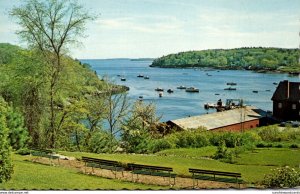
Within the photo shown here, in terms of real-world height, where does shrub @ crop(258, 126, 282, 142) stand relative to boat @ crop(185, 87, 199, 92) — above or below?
below

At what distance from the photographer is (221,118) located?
9.80 metres

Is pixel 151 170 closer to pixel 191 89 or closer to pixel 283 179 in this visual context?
pixel 191 89

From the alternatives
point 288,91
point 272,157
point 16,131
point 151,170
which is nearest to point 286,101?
point 288,91

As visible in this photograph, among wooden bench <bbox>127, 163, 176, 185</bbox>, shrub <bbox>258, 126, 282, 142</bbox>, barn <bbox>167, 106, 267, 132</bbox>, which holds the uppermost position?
barn <bbox>167, 106, 267, 132</bbox>

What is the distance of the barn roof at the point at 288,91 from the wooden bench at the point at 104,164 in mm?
2644

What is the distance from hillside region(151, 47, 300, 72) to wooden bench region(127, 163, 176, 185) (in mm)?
1642

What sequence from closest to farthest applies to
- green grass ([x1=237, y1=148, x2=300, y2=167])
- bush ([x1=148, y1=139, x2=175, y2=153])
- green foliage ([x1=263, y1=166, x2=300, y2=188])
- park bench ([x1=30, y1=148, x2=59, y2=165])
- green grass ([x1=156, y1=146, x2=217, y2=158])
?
green foliage ([x1=263, y1=166, x2=300, y2=188]), green grass ([x1=237, y1=148, x2=300, y2=167]), park bench ([x1=30, y1=148, x2=59, y2=165]), green grass ([x1=156, y1=146, x2=217, y2=158]), bush ([x1=148, y1=139, x2=175, y2=153])

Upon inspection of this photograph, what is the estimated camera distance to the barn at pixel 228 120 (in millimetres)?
9203

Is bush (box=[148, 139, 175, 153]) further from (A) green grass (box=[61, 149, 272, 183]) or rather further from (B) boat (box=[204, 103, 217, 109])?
(B) boat (box=[204, 103, 217, 109])

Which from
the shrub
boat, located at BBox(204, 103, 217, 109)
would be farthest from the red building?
boat, located at BBox(204, 103, 217, 109)

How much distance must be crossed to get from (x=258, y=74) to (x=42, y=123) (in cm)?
375

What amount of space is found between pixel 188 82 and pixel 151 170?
62.4 inches

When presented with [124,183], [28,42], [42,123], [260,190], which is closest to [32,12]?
[28,42]

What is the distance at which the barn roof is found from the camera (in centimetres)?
858
